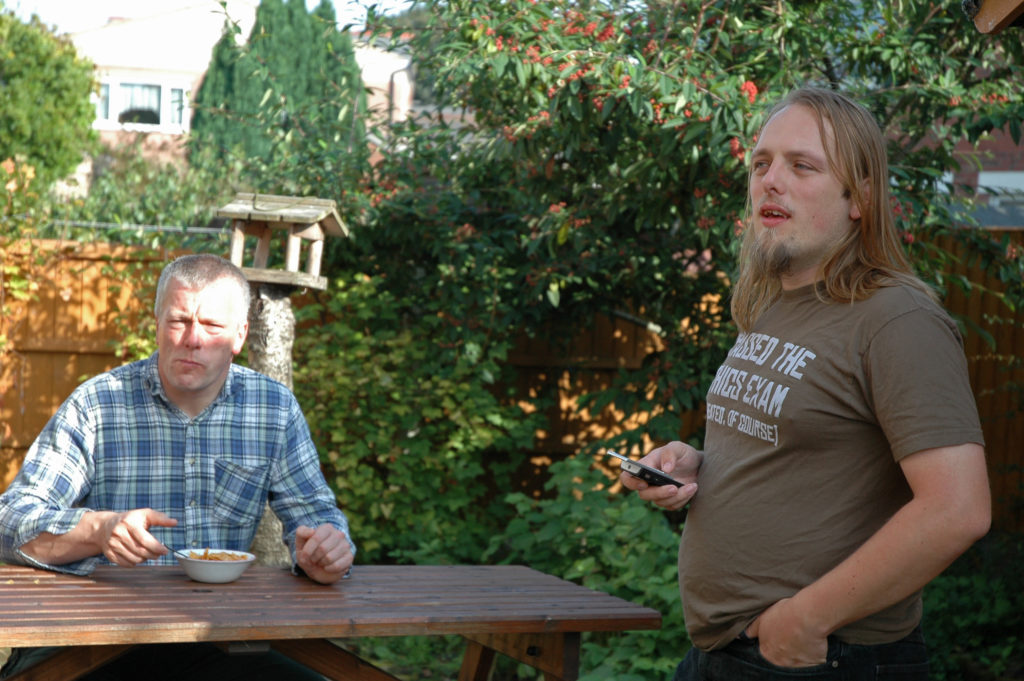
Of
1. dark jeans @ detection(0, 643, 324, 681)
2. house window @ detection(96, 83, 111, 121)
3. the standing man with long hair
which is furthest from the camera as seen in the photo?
house window @ detection(96, 83, 111, 121)

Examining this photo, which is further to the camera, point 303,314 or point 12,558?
point 303,314

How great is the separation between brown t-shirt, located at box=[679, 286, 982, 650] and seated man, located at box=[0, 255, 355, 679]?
117 cm

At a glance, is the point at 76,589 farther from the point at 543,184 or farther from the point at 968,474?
the point at 543,184

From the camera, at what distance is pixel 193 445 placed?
2.96 metres

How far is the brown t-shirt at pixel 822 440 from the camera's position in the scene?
162 centimetres

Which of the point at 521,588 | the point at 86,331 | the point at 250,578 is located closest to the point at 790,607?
the point at 521,588

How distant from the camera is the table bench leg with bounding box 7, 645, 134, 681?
2.19 m

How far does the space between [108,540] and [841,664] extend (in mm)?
1601

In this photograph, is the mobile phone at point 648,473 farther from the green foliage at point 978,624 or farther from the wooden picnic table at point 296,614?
the green foliage at point 978,624

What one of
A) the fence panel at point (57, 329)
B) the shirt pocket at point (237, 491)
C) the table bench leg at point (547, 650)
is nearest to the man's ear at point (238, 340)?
the shirt pocket at point (237, 491)

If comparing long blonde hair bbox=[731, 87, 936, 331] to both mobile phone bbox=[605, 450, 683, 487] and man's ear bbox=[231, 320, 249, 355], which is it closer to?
mobile phone bbox=[605, 450, 683, 487]

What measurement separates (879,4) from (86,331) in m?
5.16

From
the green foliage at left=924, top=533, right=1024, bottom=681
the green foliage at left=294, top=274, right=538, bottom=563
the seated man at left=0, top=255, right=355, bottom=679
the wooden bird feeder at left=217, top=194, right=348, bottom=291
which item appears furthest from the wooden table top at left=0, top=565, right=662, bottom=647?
→ the green foliage at left=294, top=274, right=538, bottom=563

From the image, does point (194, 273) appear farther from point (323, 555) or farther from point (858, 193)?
point (858, 193)
